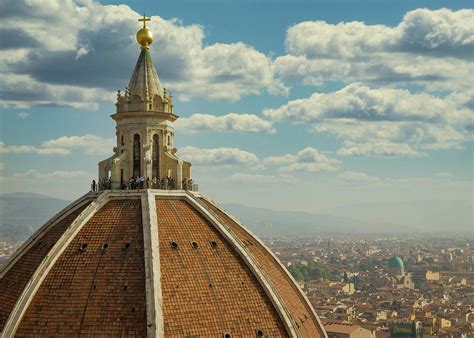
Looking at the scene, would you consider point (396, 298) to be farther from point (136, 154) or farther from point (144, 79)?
point (144, 79)

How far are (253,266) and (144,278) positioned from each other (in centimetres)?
310

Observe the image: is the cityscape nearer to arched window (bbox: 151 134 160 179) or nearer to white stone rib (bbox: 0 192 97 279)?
arched window (bbox: 151 134 160 179)

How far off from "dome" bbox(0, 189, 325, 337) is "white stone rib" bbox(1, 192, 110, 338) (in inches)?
1.0

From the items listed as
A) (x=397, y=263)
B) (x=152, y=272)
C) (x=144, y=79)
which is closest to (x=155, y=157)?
(x=144, y=79)

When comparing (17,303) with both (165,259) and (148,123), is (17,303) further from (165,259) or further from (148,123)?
(148,123)

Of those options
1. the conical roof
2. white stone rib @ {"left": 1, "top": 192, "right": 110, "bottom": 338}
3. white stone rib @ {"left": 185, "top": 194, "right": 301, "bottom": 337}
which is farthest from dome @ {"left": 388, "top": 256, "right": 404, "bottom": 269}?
white stone rib @ {"left": 1, "top": 192, "right": 110, "bottom": 338}

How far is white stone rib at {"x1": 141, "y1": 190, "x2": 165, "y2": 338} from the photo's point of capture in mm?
17125

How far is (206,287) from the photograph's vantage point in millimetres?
18750

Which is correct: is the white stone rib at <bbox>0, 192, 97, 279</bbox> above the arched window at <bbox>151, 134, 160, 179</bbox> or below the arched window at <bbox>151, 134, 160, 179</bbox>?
below

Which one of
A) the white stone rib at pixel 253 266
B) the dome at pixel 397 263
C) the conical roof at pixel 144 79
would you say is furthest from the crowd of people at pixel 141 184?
the dome at pixel 397 263

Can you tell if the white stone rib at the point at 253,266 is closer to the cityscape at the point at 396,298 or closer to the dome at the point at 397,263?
the cityscape at the point at 396,298

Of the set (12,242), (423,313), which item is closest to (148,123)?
(423,313)

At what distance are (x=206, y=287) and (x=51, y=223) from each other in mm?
5406

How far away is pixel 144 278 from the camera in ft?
59.4
